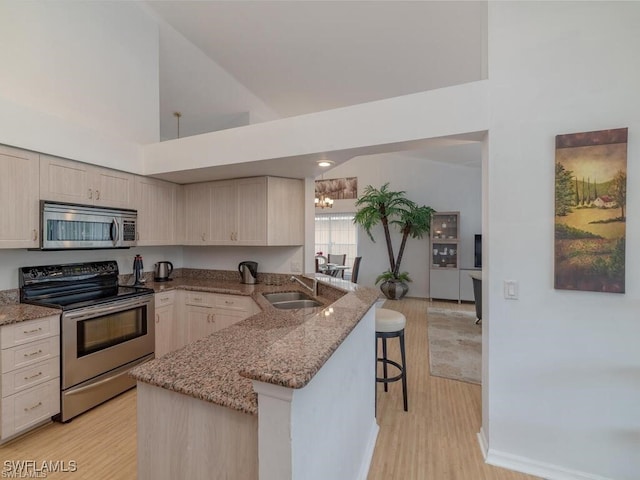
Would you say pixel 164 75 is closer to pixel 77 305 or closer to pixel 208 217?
pixel 208 217

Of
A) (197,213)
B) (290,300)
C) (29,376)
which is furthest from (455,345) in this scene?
(29,376)

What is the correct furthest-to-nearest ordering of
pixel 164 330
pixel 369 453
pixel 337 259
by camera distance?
1. pixel 337 259
2. pixel 164 330
3. pixel 369 453

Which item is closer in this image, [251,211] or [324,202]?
[251,211]

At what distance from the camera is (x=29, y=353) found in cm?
201

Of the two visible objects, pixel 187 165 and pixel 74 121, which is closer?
pixel 74 121

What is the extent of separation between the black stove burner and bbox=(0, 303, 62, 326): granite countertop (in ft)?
0.17

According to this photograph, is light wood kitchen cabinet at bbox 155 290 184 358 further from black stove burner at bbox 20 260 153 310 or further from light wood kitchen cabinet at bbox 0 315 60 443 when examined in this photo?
light wood kitchen cabinet at bbox 0 315 60 443

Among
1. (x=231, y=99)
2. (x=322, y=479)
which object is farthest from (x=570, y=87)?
(x=231, y=99)

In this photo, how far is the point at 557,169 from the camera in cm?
167

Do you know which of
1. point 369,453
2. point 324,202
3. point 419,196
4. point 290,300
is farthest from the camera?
point 324,202

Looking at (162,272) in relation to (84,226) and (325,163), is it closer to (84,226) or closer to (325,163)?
(84,226)

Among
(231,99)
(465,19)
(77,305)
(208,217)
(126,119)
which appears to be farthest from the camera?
(231,99)

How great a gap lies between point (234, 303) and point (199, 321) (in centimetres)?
54

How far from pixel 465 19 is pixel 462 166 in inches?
184
